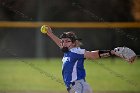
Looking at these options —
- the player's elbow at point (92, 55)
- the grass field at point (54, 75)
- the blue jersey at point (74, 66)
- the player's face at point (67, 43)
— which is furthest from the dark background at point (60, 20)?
the player's elbow at point (92, 55)

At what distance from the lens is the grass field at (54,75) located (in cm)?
1233

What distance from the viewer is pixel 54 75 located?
14266mm

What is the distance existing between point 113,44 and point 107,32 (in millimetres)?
491

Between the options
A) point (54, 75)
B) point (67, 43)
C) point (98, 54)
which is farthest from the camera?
point (54, 75)

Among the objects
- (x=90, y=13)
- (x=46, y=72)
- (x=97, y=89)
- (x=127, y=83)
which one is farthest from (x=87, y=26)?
(x=97, y=89)

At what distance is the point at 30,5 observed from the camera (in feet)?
66.8

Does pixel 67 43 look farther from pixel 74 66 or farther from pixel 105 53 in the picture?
pixel 105 53

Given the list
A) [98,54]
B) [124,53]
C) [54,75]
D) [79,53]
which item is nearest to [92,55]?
[98,54]

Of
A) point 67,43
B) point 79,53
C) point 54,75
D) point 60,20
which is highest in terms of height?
point 67,43

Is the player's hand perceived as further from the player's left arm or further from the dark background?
the dark background

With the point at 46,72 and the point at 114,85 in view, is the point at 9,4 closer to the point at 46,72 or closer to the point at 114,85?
the point at 46,72

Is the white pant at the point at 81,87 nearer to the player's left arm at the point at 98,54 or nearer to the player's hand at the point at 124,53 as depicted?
the player's left arm at the point at 98,54

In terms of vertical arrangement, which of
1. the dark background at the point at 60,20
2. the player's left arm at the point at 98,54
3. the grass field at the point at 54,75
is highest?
the player's left arm at the point at 98,54

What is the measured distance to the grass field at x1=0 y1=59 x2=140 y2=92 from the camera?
12328mm
